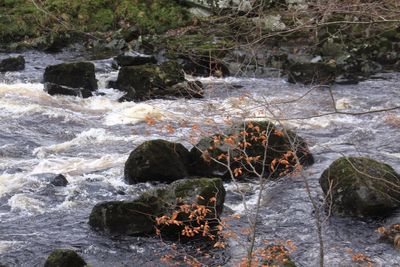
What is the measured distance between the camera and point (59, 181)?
9773 millimetres

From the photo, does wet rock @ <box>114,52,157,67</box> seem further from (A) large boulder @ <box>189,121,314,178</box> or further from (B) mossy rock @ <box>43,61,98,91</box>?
(A) large boulder @ <box>189,121,314,178</box>

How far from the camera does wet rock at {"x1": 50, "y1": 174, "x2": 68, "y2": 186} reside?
9750 millimetres

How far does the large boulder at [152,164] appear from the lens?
983 centimetres

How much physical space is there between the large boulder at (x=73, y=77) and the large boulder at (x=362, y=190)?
9.44m

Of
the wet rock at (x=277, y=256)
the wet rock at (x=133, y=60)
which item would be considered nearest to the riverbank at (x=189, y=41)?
the wet rock at (x=133, y=60)

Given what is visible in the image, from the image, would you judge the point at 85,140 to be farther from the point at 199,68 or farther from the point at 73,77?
the point at 199,68

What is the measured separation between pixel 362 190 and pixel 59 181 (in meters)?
5.27

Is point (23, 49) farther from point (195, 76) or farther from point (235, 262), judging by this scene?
point (235, 262)

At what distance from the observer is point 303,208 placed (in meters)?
9.08

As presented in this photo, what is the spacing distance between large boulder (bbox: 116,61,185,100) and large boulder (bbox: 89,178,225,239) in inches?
310

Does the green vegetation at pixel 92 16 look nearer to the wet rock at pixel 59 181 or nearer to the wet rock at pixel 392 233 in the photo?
the wet rock at pixel 59 181

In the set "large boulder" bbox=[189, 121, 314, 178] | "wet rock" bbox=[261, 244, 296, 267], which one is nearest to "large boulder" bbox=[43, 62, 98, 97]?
"large boulder" bbox=[189, 121, 314, 178]

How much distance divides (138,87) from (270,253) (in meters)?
9.89

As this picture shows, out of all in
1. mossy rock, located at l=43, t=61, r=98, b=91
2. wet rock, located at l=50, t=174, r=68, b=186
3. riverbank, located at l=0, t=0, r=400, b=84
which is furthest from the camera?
riverbank, located at l=0, t=0, r=400, b=84
